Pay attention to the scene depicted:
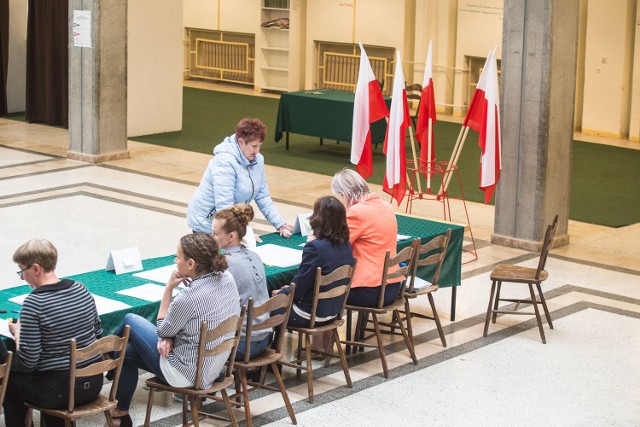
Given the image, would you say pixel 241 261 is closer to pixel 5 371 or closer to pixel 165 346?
pixel 165 346

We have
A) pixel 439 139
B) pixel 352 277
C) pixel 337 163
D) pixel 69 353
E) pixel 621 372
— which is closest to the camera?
pixel 69 353

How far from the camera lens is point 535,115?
31.7ft

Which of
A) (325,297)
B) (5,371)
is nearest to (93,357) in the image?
(5,371)

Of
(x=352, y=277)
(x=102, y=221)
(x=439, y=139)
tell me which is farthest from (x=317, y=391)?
(x=439, y=139)

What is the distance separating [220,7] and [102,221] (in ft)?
42.2

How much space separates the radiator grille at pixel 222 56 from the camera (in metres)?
22.6

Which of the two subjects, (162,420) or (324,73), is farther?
(324,73)

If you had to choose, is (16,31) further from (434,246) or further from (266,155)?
(434,246)

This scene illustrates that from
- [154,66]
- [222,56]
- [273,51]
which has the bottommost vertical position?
[154,66]

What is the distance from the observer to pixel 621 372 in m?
6.80

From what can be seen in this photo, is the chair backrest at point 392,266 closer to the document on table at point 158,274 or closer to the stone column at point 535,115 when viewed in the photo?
the document on table at point 158,274

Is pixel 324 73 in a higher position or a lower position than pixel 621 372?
higher

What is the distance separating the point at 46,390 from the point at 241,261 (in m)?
1.29

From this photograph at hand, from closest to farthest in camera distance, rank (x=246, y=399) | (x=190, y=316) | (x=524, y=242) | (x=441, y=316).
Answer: (x=190, y=316) → (x=246, y=399) → (x=441, y=316) → (x=524, y=242)
